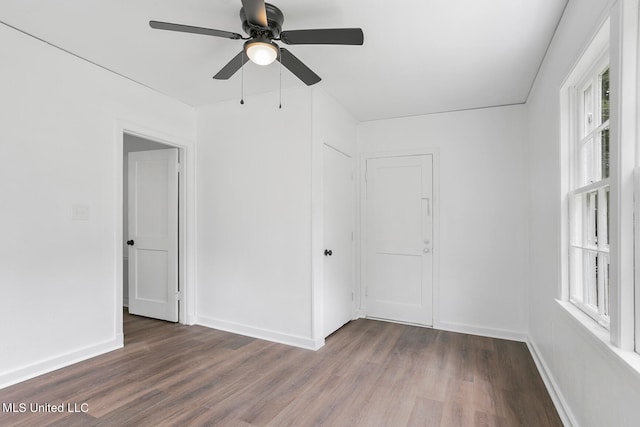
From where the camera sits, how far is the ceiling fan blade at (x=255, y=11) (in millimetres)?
1597

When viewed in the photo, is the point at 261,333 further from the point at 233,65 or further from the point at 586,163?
the point at 586,163

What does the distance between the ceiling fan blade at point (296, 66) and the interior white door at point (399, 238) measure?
6.70 feet

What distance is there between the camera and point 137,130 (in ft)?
10.8

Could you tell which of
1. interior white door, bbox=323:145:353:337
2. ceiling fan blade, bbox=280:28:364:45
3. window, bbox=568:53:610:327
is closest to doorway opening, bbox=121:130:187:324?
interior white door, bbox=323:145:353:337

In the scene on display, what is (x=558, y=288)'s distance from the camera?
7.39ft

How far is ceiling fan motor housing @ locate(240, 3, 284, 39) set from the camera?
1868 millimetres

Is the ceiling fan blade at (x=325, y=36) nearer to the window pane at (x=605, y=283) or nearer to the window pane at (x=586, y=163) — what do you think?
the window pane at (x=586, y=163)

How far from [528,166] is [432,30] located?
2.01 meters

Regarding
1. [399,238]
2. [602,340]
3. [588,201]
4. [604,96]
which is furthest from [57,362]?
[604,96]

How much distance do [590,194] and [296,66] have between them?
76.7 inches

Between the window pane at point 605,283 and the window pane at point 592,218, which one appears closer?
the window pane at point 605,283

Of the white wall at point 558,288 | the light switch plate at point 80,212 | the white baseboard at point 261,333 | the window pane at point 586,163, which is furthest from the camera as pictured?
the white baseboard at point 261,333

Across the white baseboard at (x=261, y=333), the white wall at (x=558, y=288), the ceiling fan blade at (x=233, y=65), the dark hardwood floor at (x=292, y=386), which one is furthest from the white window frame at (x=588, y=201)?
the white baseboard at (x=261, y=333)

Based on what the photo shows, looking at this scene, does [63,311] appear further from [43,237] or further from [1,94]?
[1,94]
